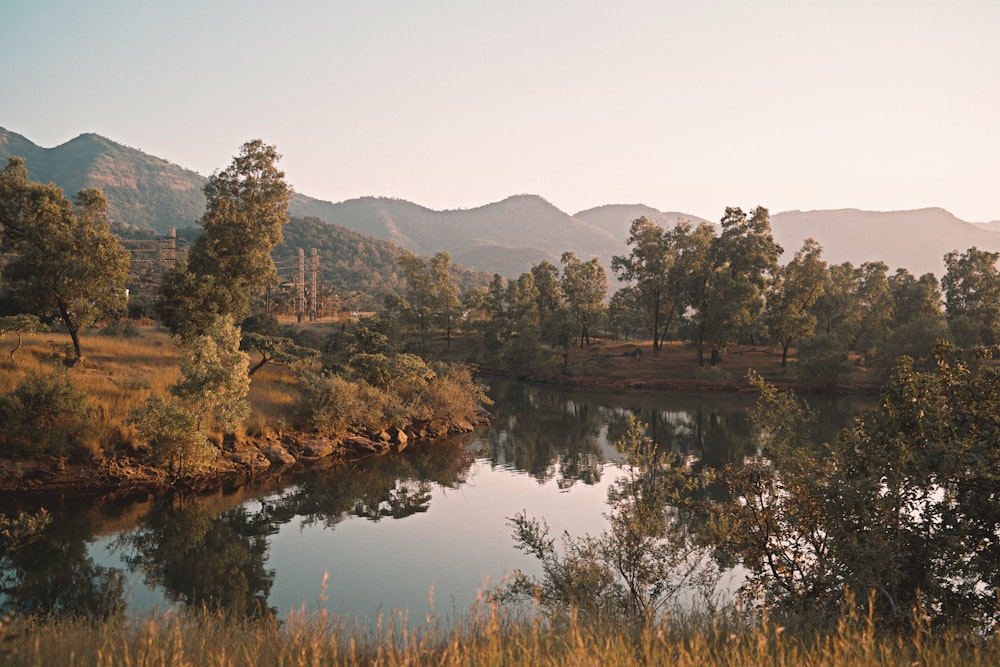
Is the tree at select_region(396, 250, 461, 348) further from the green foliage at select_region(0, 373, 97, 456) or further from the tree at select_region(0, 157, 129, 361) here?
the green foliage at select_region(0, 373, 97, 456)

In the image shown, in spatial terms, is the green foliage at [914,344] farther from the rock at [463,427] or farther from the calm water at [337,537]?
the rock at [463,427]

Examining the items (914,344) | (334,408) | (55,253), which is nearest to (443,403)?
(334,408)

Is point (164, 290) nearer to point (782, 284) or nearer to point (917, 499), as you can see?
point (917, 499)

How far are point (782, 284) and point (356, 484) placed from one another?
5287cm

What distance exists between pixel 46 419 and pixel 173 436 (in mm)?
4497

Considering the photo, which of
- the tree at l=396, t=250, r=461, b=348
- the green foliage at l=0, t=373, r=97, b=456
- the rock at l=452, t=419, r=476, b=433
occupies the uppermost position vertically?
the tree at l=396, t=250, r=461, b=348

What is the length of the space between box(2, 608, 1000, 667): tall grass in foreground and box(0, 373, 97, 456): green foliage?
17.3m

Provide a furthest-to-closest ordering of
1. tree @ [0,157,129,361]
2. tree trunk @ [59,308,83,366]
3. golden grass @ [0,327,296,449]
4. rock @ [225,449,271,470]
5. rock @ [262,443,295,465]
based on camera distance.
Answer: tree trunk @ [59,308,83,366] < rock @ [262,443,295,465] < tree @ [0,157,129,361] < rock @ [225,449,271,470] < golden grass @ [0,327,296,449]

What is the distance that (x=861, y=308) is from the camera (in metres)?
67.9

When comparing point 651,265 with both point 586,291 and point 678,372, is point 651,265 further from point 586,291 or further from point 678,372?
point 678,372

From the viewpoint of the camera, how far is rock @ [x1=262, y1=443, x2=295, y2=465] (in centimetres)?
2789

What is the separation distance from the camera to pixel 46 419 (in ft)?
74.2

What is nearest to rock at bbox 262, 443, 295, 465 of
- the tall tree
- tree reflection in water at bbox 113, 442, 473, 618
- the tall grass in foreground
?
tree reflection in water at bbox 113, 442, 473, 618

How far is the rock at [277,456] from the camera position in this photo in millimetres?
27891
